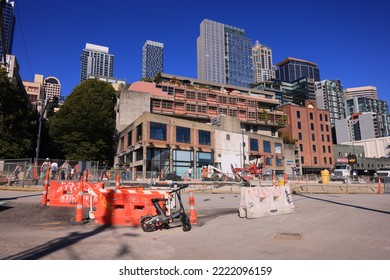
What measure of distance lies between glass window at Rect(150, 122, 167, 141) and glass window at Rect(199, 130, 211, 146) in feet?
22.5

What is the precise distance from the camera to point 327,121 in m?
87.4

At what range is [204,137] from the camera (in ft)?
156

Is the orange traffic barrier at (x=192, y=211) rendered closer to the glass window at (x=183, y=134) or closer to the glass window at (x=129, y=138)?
the glass window at (x=183, y=134)

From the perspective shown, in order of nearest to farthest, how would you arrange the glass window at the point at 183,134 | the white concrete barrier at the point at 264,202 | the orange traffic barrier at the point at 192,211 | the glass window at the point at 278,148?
the orange traffic barrier at the point at 192,211
the white concrete barrier at the point at 264,202
the glass window at the point at 183,134
the glass window at the point at 278,148

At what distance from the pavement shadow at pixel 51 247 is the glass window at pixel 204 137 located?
38.9 meters

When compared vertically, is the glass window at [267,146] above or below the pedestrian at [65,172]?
above

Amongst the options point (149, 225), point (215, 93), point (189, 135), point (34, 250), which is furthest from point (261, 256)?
point (215, 93)

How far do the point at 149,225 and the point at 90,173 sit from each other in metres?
18.8

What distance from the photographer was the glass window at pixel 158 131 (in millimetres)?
41138

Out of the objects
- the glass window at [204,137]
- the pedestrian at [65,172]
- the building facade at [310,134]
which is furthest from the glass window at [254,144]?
the pedestrian at [65,172]

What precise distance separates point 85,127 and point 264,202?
4457 cm

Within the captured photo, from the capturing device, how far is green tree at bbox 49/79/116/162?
4862 cm

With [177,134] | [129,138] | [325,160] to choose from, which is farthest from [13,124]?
[325,160]
